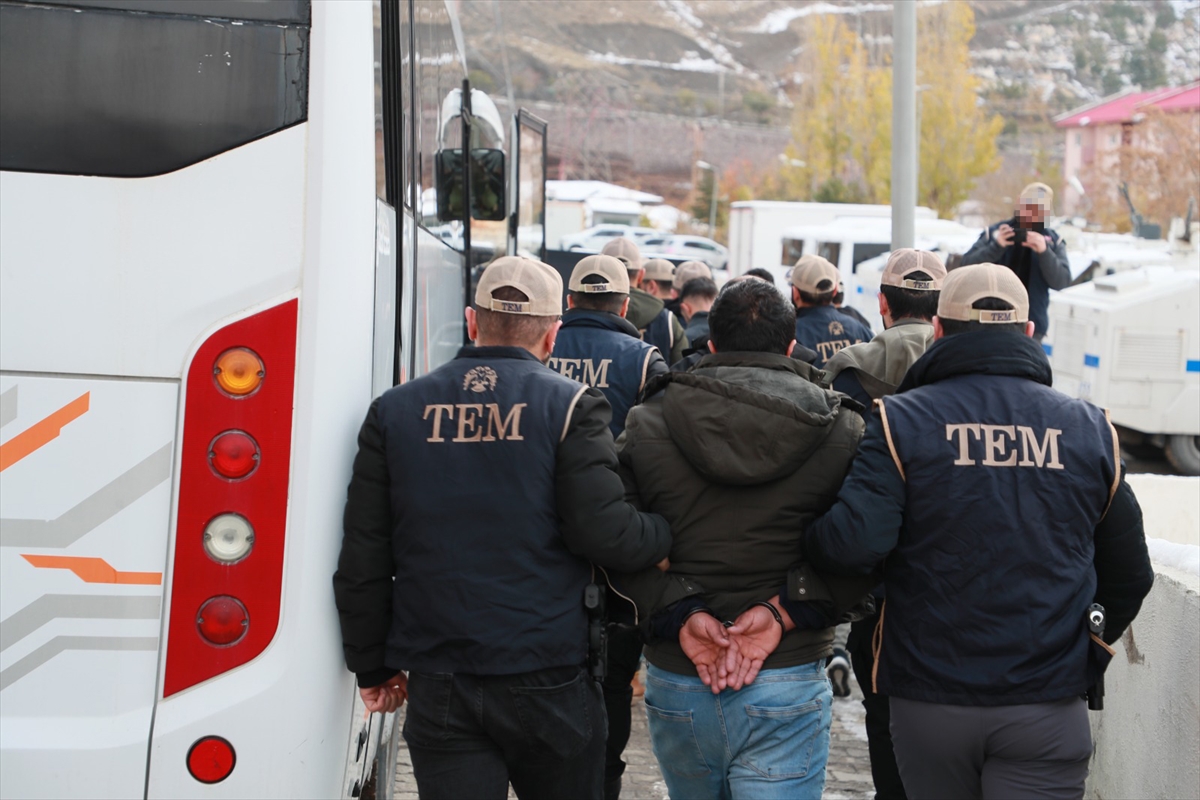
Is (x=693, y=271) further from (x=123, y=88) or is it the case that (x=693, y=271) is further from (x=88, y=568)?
(x=88, y=568)

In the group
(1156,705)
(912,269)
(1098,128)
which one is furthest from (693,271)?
(1098,128)

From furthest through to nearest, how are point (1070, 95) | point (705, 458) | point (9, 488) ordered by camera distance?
point (1070, 95) → point (705, 458) → point (9, 488)

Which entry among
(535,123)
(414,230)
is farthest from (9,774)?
(535,123)

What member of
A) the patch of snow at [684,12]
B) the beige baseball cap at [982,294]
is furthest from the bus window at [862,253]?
the patch of snow at [684,12]

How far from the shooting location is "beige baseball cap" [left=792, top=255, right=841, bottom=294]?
6.18 m

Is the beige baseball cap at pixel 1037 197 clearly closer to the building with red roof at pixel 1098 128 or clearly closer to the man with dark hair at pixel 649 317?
the man with dark hair at pixel 649 317

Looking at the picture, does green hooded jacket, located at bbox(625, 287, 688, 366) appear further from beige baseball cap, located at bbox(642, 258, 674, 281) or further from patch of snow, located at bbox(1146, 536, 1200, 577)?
patch of snow, located at bbox(1146, 536, 1200, 577)

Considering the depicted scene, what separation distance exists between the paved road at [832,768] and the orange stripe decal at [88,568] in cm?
243

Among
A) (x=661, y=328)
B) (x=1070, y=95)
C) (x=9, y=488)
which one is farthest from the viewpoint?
(x=1070, y=95)

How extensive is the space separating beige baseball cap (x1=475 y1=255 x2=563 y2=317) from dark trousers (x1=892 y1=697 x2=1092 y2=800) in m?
1.35

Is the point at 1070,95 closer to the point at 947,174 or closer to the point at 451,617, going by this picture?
the point at 947,174

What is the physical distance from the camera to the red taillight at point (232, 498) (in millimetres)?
2754

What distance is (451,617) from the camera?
9.89ft

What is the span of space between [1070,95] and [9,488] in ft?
559
